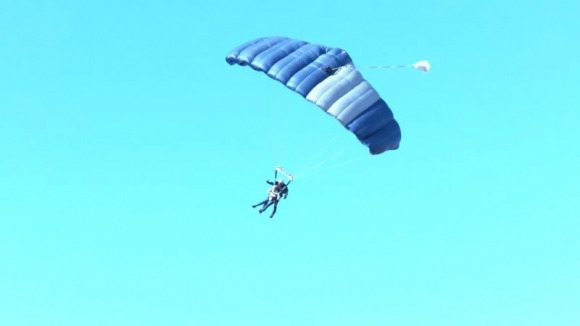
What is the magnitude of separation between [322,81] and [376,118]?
262 cm

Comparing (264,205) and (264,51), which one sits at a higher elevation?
(264,51)

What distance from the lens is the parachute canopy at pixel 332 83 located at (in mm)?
36312

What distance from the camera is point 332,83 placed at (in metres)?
37.2

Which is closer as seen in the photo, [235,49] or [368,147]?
[368,147]

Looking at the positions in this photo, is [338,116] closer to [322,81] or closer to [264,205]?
[322,81]

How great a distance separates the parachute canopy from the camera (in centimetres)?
3631

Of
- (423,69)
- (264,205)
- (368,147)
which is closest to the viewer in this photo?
(423,69)

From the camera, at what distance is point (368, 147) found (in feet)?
120

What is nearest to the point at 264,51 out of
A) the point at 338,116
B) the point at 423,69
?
the point at 338,116

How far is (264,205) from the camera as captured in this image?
39188 millimetres

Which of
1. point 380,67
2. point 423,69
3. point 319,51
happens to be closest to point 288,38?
point 319,51

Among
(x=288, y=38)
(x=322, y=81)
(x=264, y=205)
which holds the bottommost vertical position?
(x=264, y=205)

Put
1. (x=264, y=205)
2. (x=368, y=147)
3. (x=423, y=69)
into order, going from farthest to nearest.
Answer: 1. (x=264, y=205)
2. (x=368, y=147)
3. (x=423, y=69)

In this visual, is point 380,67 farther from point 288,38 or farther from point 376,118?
point 288,38
